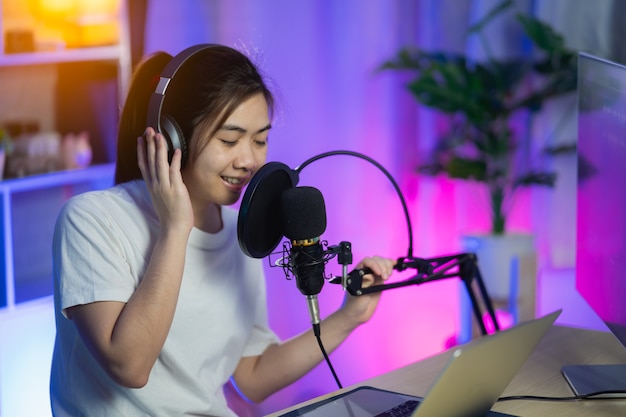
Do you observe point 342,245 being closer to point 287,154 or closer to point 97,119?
point 287,154

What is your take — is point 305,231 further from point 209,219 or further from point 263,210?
point 209,219

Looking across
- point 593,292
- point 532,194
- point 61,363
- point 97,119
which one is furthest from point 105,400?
point 532,194

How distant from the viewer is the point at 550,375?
56.4 inches

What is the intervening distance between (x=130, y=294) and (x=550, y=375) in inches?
28.1

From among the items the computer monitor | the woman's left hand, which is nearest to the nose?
the woman's left hand

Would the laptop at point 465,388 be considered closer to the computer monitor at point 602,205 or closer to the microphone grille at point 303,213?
the computer monitor at point 602,205

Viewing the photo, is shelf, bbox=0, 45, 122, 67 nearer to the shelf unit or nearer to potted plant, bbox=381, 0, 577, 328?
the shelf unit

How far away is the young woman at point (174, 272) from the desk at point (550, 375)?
176 mm

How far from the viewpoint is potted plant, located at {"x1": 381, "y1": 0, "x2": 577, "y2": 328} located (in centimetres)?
300

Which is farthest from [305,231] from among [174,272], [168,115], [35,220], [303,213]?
[35,220]

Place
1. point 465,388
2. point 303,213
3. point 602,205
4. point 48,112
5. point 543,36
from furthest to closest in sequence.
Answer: point 48,112 < point 543,36 < point 602,205 < point 303,213 < point 465,388

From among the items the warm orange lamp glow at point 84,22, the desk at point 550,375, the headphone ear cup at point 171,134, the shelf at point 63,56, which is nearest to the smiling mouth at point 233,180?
the headphone ear cup at point 171,134

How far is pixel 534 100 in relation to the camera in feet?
10.0

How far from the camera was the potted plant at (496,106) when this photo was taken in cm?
300
